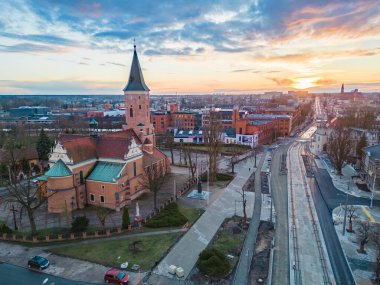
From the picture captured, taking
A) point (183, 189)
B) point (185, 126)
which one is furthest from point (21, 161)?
point (185, 126)

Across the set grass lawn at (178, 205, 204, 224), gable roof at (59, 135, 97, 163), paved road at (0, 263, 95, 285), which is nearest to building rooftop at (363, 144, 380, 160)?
grass lawn at (178, 205, 204, 224)

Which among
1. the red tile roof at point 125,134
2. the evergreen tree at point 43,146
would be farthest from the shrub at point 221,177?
the evergreen tree at point 43,146

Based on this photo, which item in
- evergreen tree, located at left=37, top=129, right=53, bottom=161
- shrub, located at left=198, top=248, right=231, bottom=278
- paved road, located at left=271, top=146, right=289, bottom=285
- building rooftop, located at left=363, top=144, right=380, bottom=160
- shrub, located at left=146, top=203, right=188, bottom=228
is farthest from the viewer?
evergreen tree, located at left=37, top=129, right=53, bottom=161

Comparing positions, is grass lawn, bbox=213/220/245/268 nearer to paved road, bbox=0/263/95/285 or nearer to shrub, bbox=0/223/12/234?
paved road, bbox=0/263/95/285

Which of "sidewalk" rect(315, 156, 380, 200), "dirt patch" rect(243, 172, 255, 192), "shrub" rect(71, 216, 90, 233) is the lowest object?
"dirt patch" rect(243, 172, 255, 192)

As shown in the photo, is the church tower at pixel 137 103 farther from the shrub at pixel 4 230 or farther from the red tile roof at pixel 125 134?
the shrub at pixel 4 230

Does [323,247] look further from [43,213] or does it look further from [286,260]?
[43,213]

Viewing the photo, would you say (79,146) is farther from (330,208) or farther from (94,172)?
(330,208)
